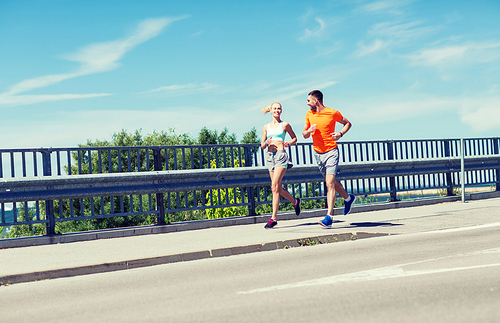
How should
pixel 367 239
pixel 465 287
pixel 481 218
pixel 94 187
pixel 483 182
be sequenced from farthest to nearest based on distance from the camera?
pixel 483 182
pixel 481 218
pixel 94 187
pixel 367 239
pixel 465 287

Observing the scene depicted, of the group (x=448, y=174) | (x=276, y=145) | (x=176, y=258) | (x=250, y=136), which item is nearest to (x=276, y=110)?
(x=276, y=145)

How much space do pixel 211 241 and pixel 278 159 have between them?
2.13m

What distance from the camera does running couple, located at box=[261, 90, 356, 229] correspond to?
927cm

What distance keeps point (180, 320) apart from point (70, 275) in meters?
2.83

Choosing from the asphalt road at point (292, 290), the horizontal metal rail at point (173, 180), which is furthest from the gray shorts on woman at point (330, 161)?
the asphalt road at point (292, 290)

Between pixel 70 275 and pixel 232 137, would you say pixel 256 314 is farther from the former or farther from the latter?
pixel 232 137

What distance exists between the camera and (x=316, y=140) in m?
9.38

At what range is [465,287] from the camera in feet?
15.2

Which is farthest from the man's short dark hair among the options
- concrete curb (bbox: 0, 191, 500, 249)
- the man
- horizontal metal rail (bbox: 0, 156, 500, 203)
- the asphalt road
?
the asphalt road

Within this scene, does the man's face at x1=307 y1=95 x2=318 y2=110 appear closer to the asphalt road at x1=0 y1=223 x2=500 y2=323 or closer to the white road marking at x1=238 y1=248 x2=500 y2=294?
the asphalt road at x1=0 y1=223 x2=500 y2=323

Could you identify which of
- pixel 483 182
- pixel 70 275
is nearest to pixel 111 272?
pixel 70 275

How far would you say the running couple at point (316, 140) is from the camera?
9.27 m

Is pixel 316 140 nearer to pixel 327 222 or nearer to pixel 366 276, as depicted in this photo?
pixel 327 222

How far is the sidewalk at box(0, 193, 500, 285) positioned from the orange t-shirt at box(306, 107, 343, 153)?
1414 mm
